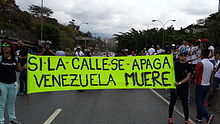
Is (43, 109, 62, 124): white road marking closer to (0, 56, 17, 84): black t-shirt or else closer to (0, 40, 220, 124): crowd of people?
(0, 40, 220, 124): crowd of people

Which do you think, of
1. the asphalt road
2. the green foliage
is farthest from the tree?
the asphalt road

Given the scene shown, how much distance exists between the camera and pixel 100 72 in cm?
607

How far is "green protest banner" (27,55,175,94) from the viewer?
5701 mm

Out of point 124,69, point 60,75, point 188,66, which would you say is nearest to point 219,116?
point 188,66

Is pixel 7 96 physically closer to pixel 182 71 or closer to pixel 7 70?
pixel 7 70

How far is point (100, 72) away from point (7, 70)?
91.0 inches

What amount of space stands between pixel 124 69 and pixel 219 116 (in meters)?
2.99

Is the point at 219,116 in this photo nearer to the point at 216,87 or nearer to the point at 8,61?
the point at 216,87

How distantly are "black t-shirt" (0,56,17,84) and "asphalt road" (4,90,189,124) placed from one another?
1.04m

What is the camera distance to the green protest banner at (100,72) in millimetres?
5701

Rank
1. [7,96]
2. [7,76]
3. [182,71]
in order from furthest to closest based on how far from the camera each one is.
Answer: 1. [182,71]
2. [7,96]
3. [7,76]

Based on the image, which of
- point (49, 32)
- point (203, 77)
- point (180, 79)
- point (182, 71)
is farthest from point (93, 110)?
point (49, 32)

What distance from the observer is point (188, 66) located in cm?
531

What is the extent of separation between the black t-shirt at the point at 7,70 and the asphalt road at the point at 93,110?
1038mm
